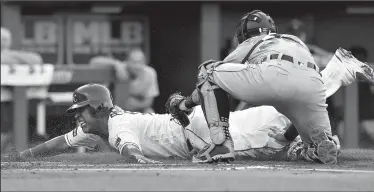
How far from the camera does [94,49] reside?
18.1 meters

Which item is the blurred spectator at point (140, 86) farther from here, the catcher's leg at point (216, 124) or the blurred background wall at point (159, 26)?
the catcher's leg at point (216, 124)

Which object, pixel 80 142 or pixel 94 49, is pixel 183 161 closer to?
pixel 80 142

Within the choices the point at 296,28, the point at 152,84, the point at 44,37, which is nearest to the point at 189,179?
the point at 152,84

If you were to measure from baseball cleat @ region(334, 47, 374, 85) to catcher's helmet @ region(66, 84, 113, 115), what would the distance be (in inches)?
94.7

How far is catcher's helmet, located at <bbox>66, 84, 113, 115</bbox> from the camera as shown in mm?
9352

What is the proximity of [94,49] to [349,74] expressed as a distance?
28.3ft

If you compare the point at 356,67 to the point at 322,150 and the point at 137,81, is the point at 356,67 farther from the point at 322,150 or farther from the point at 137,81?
the point at 137,81

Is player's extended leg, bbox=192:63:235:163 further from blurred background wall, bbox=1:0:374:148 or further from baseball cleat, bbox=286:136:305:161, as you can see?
blurred background wall, bbox=1:0:374:148

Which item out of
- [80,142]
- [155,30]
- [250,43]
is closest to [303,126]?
[250,43]

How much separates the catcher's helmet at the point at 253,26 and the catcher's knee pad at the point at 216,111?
627 mm

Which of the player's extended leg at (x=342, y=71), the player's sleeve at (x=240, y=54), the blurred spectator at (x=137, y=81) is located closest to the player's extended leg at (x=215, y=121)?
the player's sleeve at (x=240, y=54)

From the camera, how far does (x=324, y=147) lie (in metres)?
8.52

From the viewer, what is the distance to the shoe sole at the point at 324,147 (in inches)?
335

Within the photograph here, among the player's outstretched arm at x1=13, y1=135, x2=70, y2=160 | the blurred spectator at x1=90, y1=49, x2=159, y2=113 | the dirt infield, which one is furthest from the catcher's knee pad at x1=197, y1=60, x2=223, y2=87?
the blurred spectator at x1=90, y1=49, x2=159, y2=113
